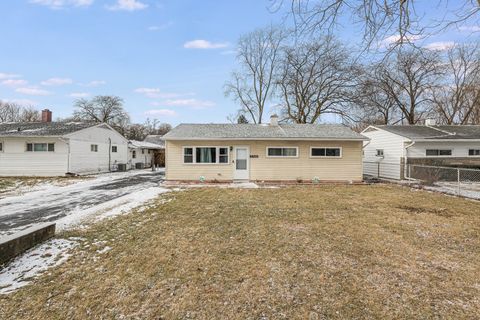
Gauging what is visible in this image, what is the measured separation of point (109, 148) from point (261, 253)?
70.7 ft

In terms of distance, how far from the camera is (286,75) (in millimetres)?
28828

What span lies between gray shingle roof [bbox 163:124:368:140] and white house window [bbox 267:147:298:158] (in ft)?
2.37

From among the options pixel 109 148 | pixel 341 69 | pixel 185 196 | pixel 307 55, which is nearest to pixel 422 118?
pixel 341 69

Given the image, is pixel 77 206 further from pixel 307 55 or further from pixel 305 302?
pixel 307 55

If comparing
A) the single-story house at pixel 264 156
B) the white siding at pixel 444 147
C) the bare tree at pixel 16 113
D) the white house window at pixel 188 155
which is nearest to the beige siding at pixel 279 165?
the single-story house at pixel 264 156

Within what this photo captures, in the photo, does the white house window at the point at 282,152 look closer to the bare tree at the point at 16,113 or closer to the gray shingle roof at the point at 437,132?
the gray shingle roof at the point at 437,132

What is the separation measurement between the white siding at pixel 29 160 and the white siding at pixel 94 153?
0.62 metres

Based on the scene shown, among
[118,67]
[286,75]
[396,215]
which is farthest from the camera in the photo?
[286,75]

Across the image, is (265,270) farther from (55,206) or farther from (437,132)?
(437,132)

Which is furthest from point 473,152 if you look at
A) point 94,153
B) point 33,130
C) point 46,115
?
point 46,115

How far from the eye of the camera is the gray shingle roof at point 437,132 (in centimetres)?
1570

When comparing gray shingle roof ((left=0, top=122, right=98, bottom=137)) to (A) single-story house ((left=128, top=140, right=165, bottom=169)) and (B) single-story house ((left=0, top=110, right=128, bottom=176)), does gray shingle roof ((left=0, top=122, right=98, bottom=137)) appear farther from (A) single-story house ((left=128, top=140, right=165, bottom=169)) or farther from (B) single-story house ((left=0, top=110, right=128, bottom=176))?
(A) single-story house ((left=128, top=140, right=165, bottom=169))

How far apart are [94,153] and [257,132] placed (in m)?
13.5

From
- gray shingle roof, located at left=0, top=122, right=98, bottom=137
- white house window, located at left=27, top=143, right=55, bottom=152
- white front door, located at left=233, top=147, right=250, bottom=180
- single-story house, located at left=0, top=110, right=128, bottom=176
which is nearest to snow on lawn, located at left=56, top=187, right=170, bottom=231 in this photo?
white front door, located at left=233, top=147, right=250, bottom=180
